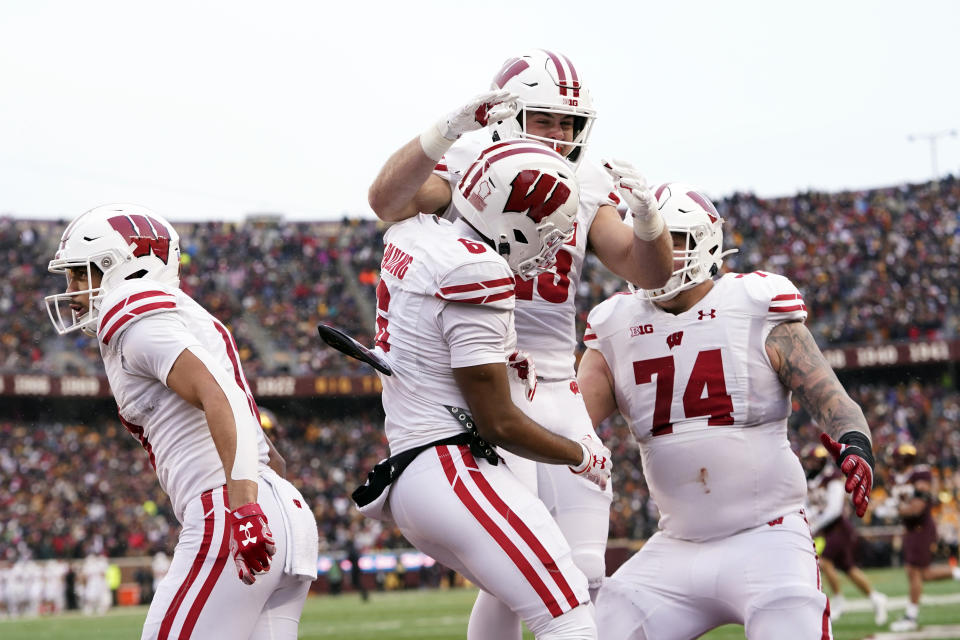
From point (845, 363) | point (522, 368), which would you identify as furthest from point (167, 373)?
point (845, 363)

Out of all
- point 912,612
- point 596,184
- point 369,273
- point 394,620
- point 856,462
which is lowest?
point 394,620

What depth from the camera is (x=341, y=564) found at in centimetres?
2533

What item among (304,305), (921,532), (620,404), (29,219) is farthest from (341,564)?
(620,404)

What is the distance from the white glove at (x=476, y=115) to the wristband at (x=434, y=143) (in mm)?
14

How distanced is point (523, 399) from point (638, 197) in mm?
778

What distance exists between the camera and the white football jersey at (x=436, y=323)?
11.7 feet

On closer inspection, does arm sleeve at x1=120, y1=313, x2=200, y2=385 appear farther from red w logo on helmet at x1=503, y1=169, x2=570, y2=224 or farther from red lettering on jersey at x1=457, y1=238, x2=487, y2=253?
red w logo on helmet at x1=503, y1=169, x2=570, y2=224

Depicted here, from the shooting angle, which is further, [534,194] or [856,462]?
[856,462]

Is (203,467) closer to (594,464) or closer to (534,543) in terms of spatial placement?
(534,543)

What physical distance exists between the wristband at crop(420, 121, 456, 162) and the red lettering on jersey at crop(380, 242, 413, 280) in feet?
1.13

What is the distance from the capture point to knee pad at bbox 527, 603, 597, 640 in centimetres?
350

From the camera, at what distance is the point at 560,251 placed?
4.59m

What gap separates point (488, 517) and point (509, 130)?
1629 mm

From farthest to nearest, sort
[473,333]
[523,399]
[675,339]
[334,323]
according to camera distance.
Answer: [334,323], [675,339], [523,399], [473,333]
